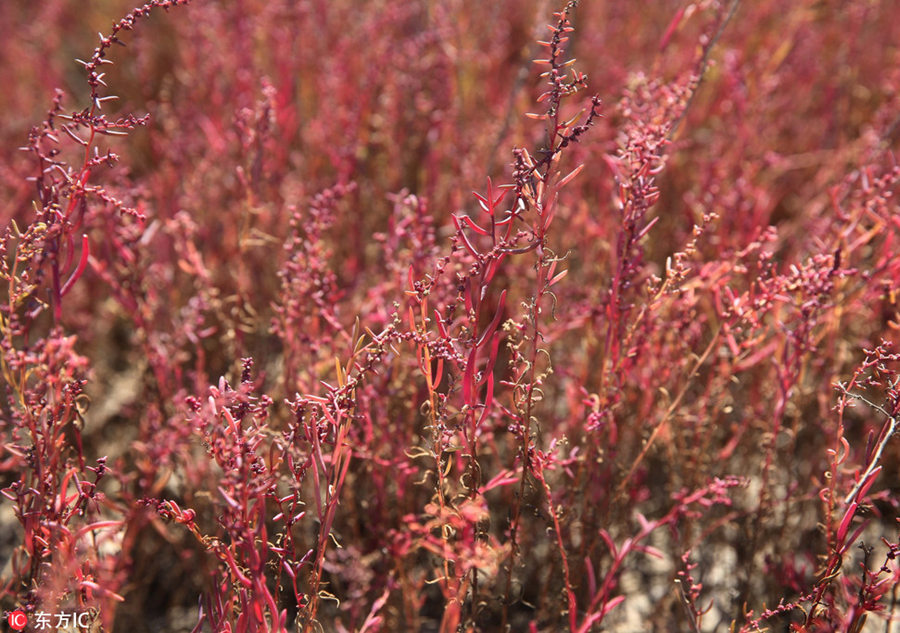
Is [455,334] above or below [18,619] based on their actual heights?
above

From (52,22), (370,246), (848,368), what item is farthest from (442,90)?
(52,22)

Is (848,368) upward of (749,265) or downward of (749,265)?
downward

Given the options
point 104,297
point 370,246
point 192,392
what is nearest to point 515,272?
point 370,246

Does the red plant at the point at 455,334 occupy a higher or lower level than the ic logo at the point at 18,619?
higher

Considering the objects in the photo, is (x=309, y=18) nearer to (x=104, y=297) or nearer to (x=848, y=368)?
(x=104, y=297)

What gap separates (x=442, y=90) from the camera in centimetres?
246

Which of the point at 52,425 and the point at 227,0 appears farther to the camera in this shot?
the point at 227,0

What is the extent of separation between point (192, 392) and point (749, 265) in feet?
5.39

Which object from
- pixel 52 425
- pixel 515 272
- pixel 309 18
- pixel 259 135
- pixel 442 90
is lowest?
pixel 52 425

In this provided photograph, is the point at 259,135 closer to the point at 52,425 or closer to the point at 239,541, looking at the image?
the point at 52,425

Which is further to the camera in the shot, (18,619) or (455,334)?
(455,334)

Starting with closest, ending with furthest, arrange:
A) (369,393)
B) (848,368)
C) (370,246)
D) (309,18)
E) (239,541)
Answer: (239,541) < (369,393) < (848,368) < (370,246) < (309,18)

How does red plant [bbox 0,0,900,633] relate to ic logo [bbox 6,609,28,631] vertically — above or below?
above

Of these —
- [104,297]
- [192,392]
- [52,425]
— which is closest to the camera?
[52,425]
